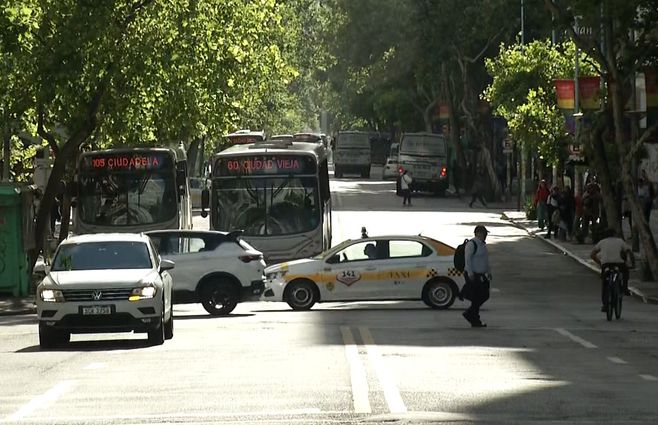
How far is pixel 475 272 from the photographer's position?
25.8 metres

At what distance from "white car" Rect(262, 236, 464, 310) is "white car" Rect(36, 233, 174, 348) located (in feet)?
29.8

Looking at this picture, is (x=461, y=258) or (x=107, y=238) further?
(x=461, y=258)

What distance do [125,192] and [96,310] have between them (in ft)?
59.9

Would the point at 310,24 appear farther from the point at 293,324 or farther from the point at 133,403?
the point at 133,403

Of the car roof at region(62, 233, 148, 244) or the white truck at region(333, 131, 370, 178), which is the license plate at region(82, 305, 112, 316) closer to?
the car roof at region(62, 233, 148, 244)

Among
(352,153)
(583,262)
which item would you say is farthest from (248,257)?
(352,153)

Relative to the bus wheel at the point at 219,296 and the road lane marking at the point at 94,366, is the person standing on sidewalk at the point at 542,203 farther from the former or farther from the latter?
the road lane marking at the point at 94,366

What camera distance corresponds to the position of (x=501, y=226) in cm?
5966

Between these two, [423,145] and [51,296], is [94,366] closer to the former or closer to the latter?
[51,296]

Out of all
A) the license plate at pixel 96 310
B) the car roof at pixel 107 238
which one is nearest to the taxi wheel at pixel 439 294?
the car roof at pixel 107 238

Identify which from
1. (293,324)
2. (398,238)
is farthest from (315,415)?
(398,238)

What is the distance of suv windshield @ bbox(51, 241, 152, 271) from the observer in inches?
906

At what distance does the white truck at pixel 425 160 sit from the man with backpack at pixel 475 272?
178 ft

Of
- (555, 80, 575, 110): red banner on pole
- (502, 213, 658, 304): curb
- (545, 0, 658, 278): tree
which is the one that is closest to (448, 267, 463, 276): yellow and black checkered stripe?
(502, 213, 658, 304): curb
